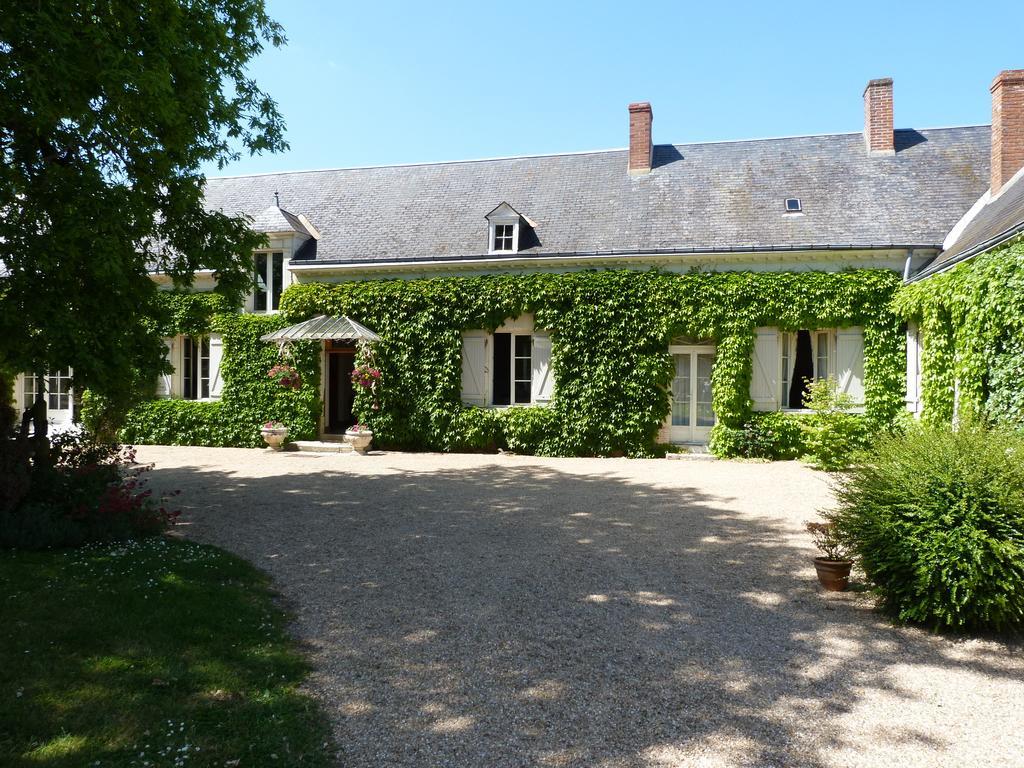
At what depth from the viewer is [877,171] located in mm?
14305

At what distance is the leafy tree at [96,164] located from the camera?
5270 mm

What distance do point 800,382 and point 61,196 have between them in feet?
40.3

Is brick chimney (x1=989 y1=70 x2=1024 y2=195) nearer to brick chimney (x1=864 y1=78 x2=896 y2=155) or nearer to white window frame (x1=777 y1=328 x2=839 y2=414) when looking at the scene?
brick chimney (x1=864 y1=78 x2=896 y2=155)

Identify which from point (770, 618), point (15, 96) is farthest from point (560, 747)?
point (15, 96)

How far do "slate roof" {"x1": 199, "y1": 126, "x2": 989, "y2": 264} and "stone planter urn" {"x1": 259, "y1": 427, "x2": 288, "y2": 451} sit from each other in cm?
393

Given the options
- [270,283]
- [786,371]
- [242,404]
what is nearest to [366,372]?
[242,404]

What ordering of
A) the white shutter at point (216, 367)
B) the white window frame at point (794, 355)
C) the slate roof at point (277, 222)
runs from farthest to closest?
1. the white shutter at point (216, 367)
2. the slate roof at point (277, 222)
3. the white window frame at point (794, 355)

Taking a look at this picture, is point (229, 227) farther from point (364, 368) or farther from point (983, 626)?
point (983, 626)

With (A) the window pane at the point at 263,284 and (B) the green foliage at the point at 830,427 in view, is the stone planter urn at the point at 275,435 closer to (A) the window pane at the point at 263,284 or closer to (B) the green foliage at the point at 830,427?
(A) the window pane at the point at 263,284

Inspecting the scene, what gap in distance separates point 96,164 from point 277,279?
30.6ft

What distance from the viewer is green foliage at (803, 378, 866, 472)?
1184 centimetres

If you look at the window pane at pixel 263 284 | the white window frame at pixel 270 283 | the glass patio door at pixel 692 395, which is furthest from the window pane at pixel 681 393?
the window pane at pixel 263 284

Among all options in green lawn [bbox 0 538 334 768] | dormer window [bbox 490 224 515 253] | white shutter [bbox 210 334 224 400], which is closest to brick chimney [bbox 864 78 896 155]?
dormer window [bbox 490 224 515 253]

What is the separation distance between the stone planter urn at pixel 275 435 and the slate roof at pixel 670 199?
393 centimetres
